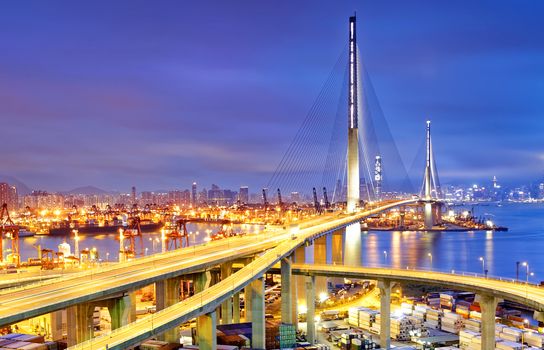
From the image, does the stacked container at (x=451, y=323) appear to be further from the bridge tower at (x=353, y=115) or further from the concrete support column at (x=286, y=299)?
the bridge tower at (x=353, y=115)

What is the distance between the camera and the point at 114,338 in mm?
8430

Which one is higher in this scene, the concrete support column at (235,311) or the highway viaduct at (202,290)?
the highway viaduct at (202,290)

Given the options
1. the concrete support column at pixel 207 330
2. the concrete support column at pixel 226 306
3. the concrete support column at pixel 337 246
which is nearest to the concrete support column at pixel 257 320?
the concrete support column at pixel 226 306

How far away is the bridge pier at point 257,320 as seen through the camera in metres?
15.2

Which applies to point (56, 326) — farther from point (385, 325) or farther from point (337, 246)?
point (337, 246)

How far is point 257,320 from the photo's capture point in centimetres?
1527

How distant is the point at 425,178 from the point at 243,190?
8220 cm

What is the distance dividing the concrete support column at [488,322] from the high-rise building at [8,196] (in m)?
109

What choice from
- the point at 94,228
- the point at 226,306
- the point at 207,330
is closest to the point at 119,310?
the point at 207,330

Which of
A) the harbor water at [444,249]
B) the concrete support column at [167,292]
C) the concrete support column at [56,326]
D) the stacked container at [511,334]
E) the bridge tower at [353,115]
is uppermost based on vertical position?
the bridge tower at [353,115]

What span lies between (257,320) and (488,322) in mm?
6329

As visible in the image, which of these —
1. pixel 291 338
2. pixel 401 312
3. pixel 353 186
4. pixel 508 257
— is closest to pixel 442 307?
pixel 401 312

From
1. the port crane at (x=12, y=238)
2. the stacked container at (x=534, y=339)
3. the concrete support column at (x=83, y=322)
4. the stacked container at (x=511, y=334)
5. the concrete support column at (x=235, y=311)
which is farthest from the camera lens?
the port crane at (x=12, y=238)

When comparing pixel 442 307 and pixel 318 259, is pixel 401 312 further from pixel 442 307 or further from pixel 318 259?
pixel 318 259
